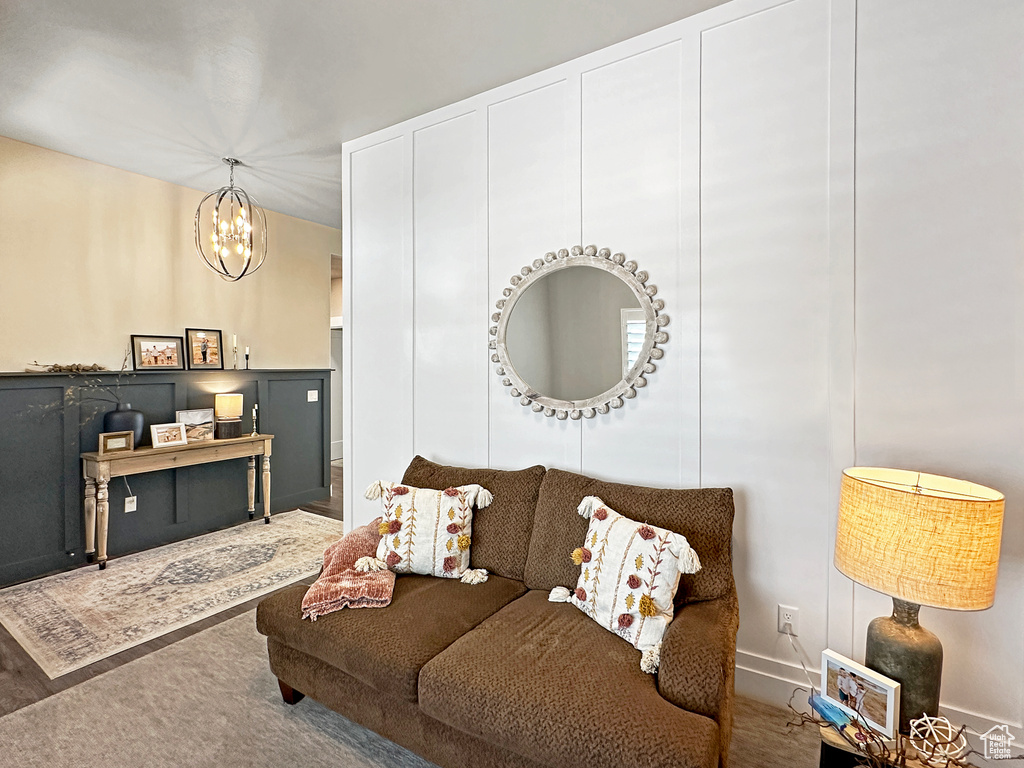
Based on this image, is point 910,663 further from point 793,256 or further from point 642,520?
point 793,256

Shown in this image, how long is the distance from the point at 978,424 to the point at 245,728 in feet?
8.93

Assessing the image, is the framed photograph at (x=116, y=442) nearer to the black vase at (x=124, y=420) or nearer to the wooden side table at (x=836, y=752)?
the black vase at (x=124, y=420)

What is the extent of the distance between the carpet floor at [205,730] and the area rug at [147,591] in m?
0.37

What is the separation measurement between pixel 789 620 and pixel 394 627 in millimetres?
1458

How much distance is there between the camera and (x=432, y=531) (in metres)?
2.18

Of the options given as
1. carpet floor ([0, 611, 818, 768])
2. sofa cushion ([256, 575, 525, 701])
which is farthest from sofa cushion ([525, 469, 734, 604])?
carpet floor ([0, 611, 818, 768])

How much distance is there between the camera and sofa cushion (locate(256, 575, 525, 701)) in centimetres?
162

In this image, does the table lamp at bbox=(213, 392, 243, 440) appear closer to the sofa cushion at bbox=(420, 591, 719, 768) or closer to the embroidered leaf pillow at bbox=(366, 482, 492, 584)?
the embroidered leaf pillow at bbox=(366, 482, 492, 584)

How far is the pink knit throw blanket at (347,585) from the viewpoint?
1.87 metres

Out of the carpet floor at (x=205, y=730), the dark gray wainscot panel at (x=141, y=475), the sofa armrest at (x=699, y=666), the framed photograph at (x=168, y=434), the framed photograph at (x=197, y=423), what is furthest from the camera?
the framed photograph at (x=197, y=423)

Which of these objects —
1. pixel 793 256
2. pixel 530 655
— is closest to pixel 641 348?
pixel 793 256

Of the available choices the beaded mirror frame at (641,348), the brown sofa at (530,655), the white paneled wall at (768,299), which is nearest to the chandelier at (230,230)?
the beaded mirror frame at (641,348)

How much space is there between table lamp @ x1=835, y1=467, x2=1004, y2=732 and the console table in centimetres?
396
